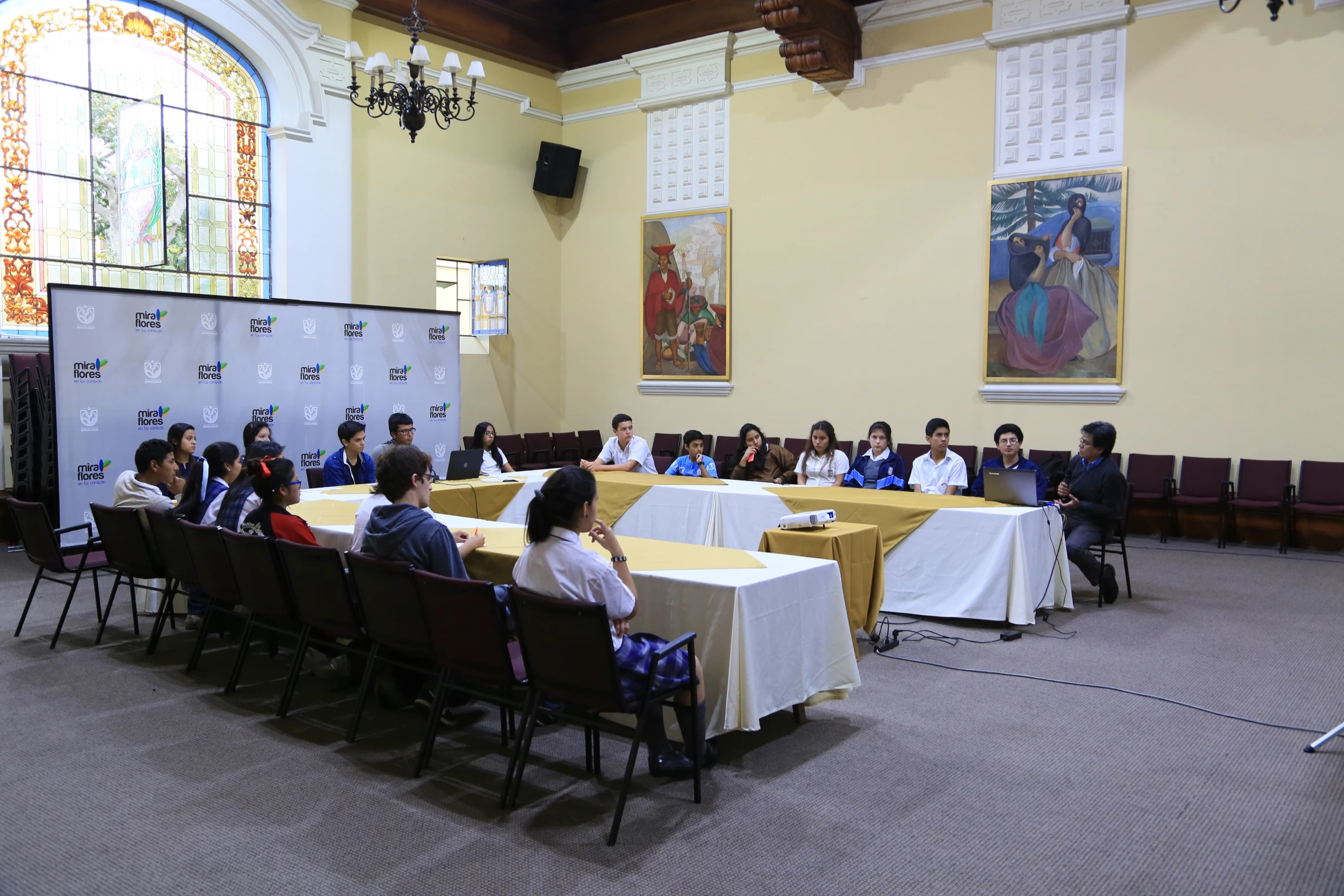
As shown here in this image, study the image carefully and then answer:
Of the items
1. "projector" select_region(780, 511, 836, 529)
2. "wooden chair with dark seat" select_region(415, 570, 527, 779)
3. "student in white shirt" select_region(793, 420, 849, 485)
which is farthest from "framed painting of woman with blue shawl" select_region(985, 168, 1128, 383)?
"wooden chair with dark seat" select_region(415, 570, 527, 779)

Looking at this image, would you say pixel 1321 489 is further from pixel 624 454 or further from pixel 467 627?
pixel 467 627

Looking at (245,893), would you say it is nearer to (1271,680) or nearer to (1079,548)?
(1271,680)

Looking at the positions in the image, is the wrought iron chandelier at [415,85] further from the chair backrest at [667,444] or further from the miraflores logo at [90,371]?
the chair backrest at [667,444]

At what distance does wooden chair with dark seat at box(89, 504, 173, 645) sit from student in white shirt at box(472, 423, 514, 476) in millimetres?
2782

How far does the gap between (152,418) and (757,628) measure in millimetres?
6296

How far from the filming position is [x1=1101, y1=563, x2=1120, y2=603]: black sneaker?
20.7 feet

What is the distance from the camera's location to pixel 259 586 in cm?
432

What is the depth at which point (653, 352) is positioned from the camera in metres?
12.2

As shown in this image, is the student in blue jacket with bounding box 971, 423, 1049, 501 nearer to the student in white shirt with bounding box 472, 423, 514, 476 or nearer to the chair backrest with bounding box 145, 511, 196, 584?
the student in white shirt with bounding box 472, 423, 514, 476

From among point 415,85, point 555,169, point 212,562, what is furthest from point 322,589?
point 555,169

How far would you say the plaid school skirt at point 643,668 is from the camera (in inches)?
123

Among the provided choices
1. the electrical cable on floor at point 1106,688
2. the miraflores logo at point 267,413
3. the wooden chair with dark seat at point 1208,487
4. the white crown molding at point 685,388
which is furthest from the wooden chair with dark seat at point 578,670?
the white crown molding at point 685,388

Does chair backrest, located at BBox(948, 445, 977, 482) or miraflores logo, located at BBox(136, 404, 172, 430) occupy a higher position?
miraflores logo, located at BBox(136, 404, 172, 430)

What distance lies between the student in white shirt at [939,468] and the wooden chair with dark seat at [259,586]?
4272 mm
